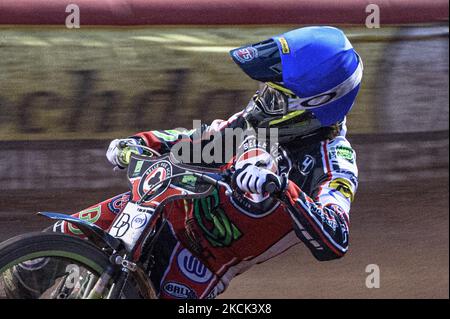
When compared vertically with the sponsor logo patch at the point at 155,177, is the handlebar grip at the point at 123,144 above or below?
below

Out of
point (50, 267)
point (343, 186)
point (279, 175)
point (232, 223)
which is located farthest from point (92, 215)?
point (343, 186)

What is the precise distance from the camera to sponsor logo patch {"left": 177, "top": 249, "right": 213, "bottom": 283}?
360 centimetres

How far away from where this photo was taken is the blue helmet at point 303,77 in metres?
3.40

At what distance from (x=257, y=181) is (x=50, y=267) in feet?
2.71

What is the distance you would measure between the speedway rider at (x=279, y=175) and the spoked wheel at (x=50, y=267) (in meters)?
0.32

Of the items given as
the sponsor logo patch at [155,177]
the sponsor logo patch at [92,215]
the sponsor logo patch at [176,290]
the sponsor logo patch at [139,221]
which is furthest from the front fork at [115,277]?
the sponsor logo patch at [92,215]

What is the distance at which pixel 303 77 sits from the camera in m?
3.39

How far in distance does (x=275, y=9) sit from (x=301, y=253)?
4.68ft

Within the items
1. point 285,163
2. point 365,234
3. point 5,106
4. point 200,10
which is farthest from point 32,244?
point 365,234

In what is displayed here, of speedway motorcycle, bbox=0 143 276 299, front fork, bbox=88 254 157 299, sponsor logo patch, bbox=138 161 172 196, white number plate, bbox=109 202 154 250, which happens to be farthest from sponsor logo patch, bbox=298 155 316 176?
front fork, bbox=88 254 157 299

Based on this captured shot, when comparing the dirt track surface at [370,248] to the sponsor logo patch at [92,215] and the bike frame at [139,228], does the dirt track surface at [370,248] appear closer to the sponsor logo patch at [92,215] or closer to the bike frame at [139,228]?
the sponsor logo patch at [92,215]

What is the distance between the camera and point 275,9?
17.2 ft

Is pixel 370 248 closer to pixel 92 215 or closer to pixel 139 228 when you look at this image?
pixel 92 215

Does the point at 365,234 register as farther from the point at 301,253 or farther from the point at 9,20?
the point at 9,20
